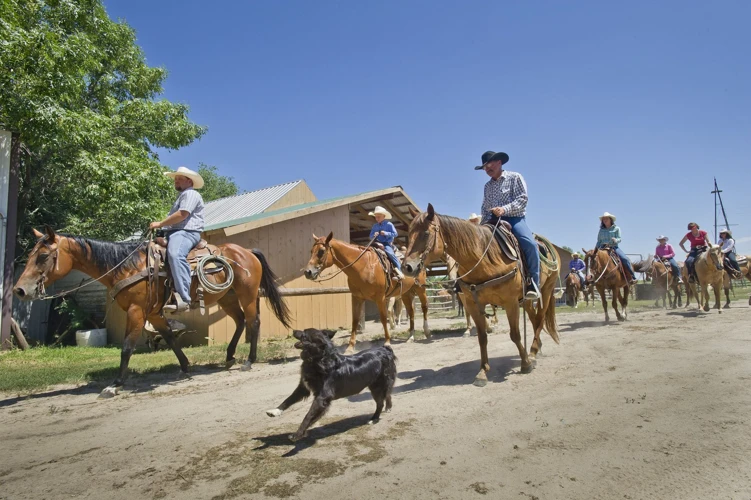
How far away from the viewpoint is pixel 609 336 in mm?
8719

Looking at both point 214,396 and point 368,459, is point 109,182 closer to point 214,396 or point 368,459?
point 214,396

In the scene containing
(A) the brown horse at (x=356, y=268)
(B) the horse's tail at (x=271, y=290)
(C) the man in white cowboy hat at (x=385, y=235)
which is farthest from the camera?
(C) the man in white cowboy hat at (x=385, y=235)

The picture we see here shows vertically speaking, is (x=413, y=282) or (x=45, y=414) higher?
(x=413, y=282)

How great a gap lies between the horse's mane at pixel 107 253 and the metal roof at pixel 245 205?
11868mm

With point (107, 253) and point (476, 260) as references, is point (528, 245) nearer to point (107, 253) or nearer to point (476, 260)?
point (476, 260)

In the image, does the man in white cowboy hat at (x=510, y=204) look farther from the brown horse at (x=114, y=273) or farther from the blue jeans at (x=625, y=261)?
the blue jeans at (x=625, y=261)

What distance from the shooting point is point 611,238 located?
41.5ft

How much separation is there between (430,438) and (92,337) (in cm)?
1377

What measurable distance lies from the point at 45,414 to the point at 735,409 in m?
7.37

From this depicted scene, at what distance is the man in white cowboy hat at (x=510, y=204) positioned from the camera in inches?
245

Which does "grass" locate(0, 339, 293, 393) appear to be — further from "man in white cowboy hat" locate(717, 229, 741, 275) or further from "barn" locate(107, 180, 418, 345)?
"man in white cowboy hat" locate(717, 229, 741, 275)

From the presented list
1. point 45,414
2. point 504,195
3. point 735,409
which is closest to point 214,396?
point 45,414

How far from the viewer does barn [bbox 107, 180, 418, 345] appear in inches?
462

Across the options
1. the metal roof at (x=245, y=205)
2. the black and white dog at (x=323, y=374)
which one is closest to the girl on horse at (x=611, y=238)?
the black and white dog at (x=323, y=374)
